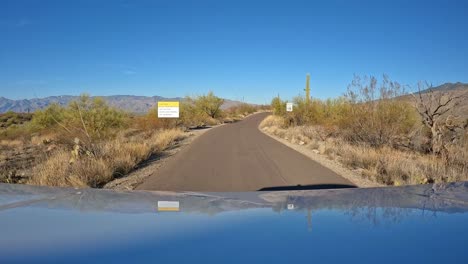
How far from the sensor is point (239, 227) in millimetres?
3830

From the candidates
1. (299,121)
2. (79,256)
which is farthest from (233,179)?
(299,121)

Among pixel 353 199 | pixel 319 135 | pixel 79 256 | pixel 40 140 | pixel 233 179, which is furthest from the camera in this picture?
pixel 40 140

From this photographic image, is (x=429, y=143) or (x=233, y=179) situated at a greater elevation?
(x=429, y=143)

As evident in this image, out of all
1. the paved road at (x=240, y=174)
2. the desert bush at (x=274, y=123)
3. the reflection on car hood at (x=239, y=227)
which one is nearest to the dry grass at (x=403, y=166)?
the paved road at (x=240, y=174)

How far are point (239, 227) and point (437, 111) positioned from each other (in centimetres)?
1542

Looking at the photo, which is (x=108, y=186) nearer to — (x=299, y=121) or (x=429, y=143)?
(x=429, y=143)

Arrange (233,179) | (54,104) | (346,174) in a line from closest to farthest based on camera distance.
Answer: (233,179), (346,174), (54,104)

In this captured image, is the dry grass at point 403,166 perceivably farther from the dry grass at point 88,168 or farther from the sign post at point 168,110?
the sign post at point 168,110

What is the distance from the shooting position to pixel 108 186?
36.6 feet

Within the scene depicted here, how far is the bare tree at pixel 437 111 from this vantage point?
15.3 meters

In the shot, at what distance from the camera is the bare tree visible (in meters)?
15.3

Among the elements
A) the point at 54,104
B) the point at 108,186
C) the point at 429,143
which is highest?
the point at 54,104

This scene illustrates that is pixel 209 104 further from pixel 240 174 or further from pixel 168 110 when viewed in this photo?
pixel 240 174

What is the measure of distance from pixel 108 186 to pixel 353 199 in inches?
318
